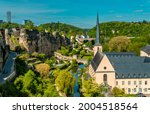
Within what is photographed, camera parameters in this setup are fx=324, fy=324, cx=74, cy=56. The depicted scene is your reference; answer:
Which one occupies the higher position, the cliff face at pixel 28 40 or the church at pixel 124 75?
the cliff face at pixel 28 40

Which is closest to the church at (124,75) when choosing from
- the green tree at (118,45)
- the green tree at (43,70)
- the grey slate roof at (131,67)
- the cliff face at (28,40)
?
the grey slate roof at (131,67)

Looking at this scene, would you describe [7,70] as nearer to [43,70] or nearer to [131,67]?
[43,70]

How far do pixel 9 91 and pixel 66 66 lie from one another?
30.6 feet

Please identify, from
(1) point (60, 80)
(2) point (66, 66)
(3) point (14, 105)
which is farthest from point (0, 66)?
(3) point (14, 105)

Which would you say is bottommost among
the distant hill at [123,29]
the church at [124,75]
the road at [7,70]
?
the church at [124,75]

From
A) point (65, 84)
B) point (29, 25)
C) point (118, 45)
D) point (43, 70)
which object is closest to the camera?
point (65, 84)

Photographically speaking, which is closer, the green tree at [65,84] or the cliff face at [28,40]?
the green tree at [65,84]

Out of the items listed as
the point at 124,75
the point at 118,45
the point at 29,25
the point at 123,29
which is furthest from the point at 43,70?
the point at 123,29

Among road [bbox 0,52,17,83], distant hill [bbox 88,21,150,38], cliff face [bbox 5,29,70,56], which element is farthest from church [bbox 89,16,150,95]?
distant hill [bbox 88,21,150,38]

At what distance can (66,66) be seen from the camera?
14.2 meters

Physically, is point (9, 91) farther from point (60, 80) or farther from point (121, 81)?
point (121, 81)

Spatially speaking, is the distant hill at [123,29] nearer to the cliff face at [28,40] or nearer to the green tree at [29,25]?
the green tree at [29,25]

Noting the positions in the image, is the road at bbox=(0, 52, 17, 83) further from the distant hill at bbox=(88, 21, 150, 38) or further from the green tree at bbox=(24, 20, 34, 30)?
the distant hill at bbox=(88, 21, 150, 38)

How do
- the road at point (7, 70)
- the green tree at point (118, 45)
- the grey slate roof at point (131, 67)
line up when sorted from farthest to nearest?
the green tree at point (118, 45) < the grey slate roof at point (131, 67) < the road at point (7, 70)
